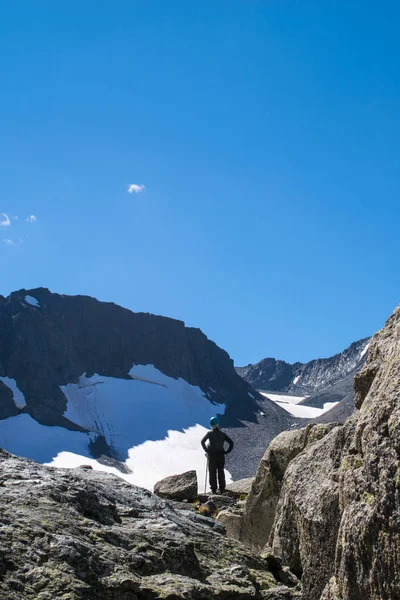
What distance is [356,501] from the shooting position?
5.04m

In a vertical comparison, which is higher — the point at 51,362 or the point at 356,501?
the point at 51,362

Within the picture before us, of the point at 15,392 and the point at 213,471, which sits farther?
the point at 15,392

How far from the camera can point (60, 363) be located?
18088 cm

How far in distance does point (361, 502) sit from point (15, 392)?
168 metres

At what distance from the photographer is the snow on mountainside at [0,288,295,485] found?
143 meters

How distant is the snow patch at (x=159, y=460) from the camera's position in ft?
415

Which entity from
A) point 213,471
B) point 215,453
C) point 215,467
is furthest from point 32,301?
point 213,471

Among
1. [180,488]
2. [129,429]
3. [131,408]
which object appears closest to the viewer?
[180,488]

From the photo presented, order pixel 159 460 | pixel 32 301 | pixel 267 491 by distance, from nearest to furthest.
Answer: pixel 267 491, pixel 159 460, pixel 32 301

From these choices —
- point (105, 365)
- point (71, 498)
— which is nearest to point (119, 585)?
point (71, 498)

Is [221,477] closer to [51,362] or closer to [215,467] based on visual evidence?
[215,467]

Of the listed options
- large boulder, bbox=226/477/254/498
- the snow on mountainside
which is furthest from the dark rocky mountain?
large boulder, bbox=226/477/254/498

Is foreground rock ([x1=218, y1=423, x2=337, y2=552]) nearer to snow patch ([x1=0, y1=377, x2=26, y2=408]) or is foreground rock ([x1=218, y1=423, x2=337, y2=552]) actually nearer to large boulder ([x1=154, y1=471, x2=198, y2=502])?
large boulder ([x1=154, y1=471, x2=198, y2=502])

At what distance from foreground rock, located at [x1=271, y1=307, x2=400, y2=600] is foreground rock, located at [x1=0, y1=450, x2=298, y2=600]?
0.73m
